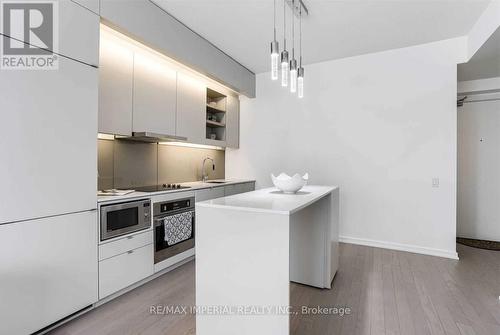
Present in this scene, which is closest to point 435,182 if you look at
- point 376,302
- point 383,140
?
point 383,140

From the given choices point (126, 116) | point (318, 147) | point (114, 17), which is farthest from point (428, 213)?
point (114, 17)

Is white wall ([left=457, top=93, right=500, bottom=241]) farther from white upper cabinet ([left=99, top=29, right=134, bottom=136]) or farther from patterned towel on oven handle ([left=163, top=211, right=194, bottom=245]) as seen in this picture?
white upper cabinet ([left=99, top=29, right=134, bottom=136])

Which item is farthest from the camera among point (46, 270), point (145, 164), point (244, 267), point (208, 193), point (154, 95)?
point (208, 193)

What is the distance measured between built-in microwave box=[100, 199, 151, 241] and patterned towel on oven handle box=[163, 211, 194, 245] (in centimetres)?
26

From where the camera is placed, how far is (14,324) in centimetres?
154

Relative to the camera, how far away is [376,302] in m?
2.12

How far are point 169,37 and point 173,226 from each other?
2056 mm

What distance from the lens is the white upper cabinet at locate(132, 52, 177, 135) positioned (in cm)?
269

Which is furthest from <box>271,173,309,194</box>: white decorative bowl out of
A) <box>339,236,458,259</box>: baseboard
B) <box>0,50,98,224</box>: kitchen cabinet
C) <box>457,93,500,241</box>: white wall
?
<box>457,93,500,241</box>: white wall

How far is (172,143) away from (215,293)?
246cm

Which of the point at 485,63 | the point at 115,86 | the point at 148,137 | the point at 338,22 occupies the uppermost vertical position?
the point at 338,22

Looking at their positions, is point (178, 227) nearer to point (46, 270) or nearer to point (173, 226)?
point (173, 226)

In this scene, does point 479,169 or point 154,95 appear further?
point 479,169

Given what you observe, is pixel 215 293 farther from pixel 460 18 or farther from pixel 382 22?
pixel 460 18
